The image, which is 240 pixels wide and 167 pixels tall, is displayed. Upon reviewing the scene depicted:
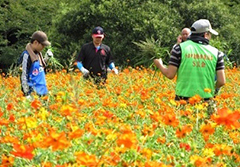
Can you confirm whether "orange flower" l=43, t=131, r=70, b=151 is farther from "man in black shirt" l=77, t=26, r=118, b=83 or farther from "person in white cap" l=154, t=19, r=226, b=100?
"man in black shirt" l=77, t=26, r=118, b=83

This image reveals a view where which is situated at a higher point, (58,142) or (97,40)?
(58,142)

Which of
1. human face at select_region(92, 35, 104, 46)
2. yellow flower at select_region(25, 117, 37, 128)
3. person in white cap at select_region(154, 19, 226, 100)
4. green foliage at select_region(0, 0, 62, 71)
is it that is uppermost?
yellow flower at select_region(25, 117, 37, 128)

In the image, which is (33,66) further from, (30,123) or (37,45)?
(30,123)

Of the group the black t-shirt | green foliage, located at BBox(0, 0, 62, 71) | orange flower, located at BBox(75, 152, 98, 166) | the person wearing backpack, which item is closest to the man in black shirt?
the black t-shirt

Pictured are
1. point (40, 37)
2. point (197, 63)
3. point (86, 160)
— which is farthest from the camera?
point (40, 37)

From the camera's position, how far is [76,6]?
18.0m

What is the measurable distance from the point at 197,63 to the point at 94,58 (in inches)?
118

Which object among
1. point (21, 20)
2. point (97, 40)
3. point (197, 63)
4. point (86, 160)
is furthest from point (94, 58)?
point (21, 20)

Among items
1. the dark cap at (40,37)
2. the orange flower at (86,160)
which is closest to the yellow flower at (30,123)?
the orange flower at (86,160)

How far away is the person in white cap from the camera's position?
4.23 m

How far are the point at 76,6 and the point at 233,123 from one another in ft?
52.9

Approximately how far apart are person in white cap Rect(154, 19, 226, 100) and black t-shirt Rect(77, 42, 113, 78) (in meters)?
2.82

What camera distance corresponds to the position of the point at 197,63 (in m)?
4.24

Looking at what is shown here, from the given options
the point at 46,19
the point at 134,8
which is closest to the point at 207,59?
the point at 134,8
